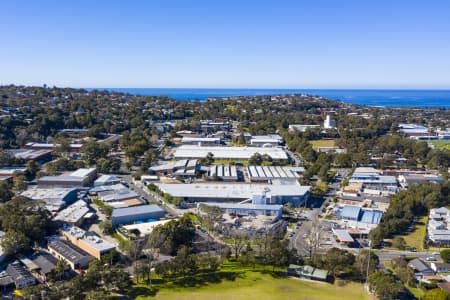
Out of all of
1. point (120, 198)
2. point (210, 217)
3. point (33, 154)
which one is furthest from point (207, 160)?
point (33, 154)

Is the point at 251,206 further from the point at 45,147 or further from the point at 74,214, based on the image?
the point at 45,147

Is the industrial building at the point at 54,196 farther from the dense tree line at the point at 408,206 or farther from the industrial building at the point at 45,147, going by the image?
the dense tree line at the point at 408,206

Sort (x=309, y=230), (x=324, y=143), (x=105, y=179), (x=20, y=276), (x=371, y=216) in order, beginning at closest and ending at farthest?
1. (x=20, y=276)
2. (x=309, y=230)
3. (x=371, y=216)
4. (x=105, y=179)
5. (x=324, y=143)

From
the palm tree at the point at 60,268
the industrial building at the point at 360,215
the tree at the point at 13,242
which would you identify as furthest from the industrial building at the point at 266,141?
the palm tree at the point at 60,268

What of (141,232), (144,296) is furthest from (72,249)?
(144,296)

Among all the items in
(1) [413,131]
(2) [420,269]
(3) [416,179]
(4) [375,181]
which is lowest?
(2) [420,269]

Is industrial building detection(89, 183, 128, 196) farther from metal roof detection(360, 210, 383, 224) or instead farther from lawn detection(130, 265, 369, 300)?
metal roof detection(360, 210, 383, 224)

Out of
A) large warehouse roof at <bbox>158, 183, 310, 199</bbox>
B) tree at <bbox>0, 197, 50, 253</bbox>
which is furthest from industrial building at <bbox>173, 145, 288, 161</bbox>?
tree at <bbox>0, 197, 50, 253</bbox>
